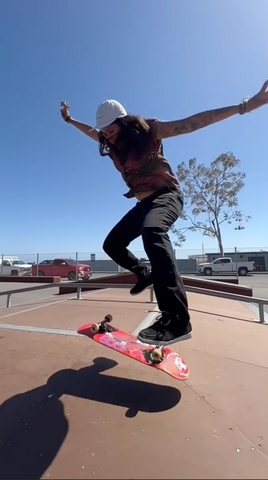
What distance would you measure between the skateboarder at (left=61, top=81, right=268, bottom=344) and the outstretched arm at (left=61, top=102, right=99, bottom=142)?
45 centimetres

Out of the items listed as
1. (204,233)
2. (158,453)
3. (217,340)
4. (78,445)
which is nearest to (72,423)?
(78,445)

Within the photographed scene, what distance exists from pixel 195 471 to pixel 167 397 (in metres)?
0.52

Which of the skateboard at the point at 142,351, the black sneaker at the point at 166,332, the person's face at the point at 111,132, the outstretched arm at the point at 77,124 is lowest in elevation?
the skateboard at the point at 142,351

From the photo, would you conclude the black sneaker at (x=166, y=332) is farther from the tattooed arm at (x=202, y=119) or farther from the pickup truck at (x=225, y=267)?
the pickup truck at (x=225, y=267)

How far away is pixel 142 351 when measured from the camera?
5.78ft

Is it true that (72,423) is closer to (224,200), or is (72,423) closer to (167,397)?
(167,397)

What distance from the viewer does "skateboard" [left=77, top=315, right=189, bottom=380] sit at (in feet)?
5.29

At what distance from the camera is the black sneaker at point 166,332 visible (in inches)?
59.6

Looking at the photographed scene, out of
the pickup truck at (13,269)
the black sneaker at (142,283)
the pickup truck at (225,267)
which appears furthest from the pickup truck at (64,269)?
the black sneaker at (142,283)

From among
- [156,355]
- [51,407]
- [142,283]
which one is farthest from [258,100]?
[51,407]

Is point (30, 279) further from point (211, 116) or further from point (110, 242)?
point (211, 116)

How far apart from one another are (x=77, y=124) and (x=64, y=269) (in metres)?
18.4

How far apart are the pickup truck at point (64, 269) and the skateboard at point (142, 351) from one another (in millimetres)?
17560

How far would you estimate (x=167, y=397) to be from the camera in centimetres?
159
